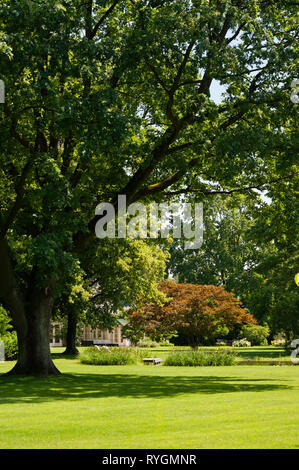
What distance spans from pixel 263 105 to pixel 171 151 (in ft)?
10.4

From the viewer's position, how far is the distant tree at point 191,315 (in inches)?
1577

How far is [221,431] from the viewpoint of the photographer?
8.17 meters

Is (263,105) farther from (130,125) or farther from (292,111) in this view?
(130,125)

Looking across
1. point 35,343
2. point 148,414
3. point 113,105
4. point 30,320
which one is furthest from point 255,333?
point 148,414

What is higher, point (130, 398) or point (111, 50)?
point (111, 50)

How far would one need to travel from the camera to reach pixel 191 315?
40.7 m

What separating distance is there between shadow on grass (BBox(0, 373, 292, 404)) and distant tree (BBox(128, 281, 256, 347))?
20.4 meters

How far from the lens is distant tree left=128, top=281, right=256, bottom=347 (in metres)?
40.1

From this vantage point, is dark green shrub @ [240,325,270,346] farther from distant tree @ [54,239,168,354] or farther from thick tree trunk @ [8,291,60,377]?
thick tree trunk @ [8,291,60,377]

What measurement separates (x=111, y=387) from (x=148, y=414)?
6224 millimetres

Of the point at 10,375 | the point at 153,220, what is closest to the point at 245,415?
the point at 10,375

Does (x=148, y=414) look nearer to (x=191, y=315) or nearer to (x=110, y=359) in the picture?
(x=110, y=359)

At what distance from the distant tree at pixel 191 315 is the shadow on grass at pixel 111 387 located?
20440 millimetres
